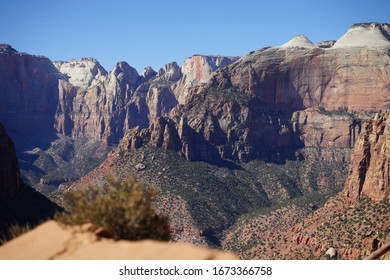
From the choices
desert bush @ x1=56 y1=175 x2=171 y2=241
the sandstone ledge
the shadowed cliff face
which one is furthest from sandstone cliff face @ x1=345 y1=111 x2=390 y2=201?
the sandstone ledge

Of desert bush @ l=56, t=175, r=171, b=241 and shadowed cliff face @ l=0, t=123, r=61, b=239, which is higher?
desert bush @ l=56, t=175, r=171, b=241

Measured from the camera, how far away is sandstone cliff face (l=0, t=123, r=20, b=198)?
200 feet

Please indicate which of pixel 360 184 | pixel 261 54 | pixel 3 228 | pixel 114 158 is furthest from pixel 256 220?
pixel 261 54

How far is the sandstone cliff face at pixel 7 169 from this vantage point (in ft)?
200

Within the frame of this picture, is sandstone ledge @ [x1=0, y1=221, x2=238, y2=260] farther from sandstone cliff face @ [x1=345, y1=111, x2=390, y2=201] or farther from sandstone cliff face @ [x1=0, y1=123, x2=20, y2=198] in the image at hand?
sandstone cliff face @ [x1=345, y1=111, x2=390, y2=201]

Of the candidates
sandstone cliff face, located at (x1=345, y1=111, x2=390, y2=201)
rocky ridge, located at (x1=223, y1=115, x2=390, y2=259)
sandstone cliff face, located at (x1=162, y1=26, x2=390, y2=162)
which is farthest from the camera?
sandstone cliff face, located at (x1=162, y1=26, x2=390, y2=162)

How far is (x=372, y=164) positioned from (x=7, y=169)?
5285 cm

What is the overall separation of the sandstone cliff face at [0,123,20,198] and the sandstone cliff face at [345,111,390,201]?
164 ft

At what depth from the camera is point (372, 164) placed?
81500 millimetres

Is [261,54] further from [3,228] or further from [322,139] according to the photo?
[3,228]

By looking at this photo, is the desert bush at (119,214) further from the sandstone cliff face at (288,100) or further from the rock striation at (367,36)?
the rock striation at (367,36)

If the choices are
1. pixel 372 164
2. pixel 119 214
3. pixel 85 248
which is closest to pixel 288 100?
pixel 372 164
